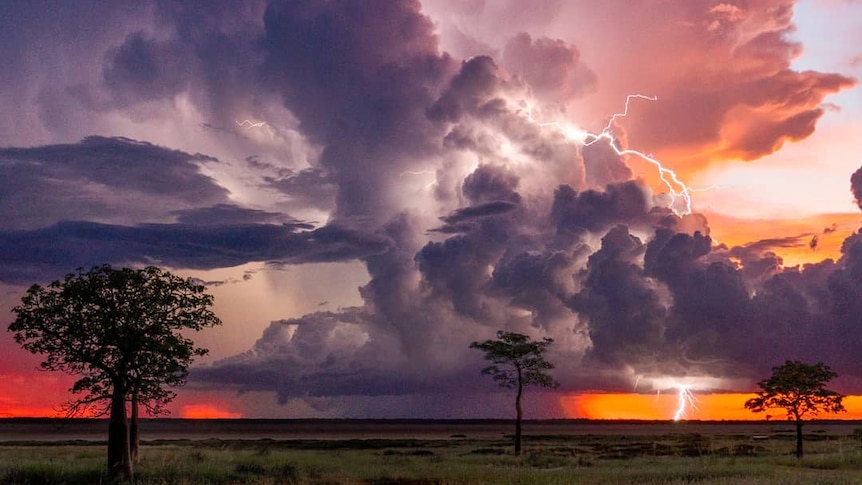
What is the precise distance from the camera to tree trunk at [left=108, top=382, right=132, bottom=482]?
32.1 metres

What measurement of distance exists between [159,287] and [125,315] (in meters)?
1.88

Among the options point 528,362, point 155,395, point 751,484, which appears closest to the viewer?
point 751,484

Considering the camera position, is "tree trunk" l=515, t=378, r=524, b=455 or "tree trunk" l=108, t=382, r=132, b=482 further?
"tree trunk" l=515, t=378, r=524, b=455

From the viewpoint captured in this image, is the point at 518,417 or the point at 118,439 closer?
the point at 118,439

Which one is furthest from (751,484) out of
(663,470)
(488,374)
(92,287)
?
(488,374)

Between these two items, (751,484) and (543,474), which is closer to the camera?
(751,484)

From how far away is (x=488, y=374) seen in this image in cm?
6444

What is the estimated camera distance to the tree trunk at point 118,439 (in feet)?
105

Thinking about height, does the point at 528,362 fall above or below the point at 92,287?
below

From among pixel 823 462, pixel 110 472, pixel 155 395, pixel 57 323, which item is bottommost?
pixel 823 462

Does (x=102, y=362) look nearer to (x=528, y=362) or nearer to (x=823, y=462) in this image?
(x=528, y=362)

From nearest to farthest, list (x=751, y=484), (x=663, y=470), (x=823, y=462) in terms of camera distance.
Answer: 1. (x=751, y=484)
2. (x=663, y=470)
3. (x=823, y=462)

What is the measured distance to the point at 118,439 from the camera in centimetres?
3231

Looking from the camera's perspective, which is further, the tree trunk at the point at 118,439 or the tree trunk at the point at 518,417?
the tree trunk at the point at 518,417
